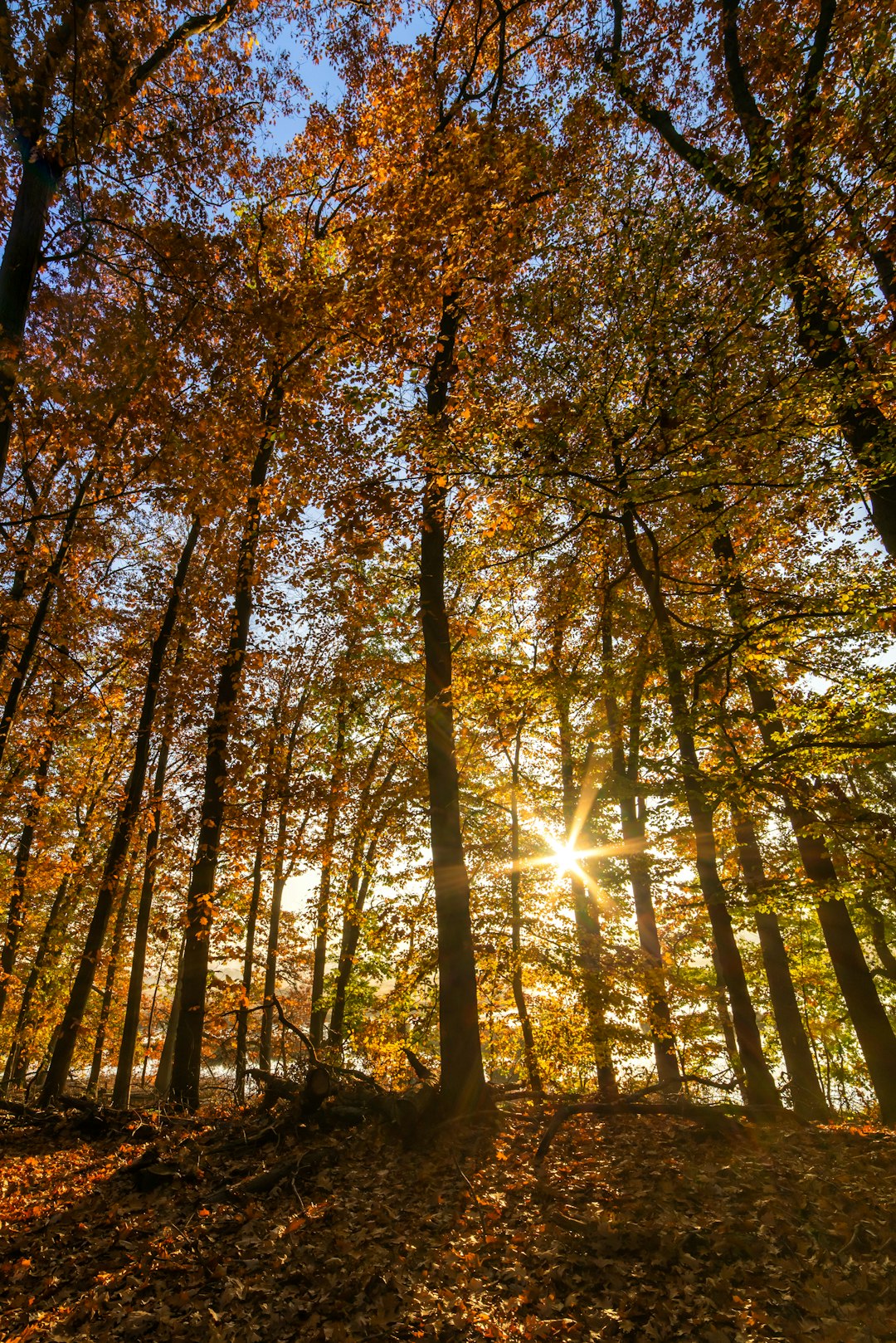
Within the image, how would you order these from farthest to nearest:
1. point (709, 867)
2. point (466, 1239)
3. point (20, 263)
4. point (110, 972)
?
point (110, 972) < point (709, 867) < point (20, 263) < point (466, 1239)

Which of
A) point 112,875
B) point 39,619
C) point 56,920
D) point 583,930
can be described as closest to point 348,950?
point 583,930

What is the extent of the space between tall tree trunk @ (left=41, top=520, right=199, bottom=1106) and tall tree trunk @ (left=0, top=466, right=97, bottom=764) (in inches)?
90.3

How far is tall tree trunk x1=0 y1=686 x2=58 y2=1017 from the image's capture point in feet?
43.6

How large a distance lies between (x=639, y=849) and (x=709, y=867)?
3425 millimetres

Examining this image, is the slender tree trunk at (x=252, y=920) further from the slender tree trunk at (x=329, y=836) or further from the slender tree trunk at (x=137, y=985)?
the slender tree trunk at (x=137, y=985)

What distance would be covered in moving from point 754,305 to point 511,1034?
40.5ft

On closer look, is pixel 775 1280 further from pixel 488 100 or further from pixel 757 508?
pixel 488 100

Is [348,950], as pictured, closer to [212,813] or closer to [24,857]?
[212,813]

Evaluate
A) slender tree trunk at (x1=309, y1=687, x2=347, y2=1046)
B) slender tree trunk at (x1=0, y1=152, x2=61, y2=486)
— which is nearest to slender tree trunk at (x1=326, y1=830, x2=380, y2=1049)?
slender tree trunk at (x1=309, y1=687, x2=347, y2=1046)

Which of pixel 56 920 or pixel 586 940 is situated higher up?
pixel 56 920

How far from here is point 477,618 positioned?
1342 centimetres

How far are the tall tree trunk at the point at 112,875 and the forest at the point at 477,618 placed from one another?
102 mm

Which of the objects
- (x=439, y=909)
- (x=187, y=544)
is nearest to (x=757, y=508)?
(x=439, y=909)

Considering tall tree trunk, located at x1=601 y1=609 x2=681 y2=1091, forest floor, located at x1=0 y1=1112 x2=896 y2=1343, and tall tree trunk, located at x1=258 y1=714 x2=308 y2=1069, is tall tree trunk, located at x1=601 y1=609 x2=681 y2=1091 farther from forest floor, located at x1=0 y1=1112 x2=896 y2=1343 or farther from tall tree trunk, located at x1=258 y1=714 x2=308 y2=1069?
tall tree trunk, located at x1=258 y1=714 x2=308 y2=1069
